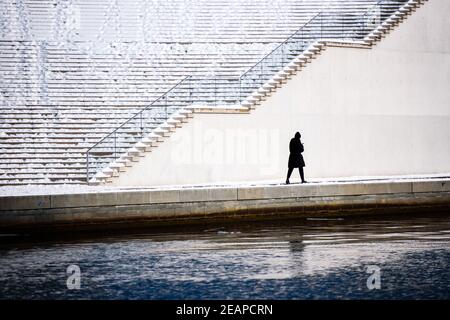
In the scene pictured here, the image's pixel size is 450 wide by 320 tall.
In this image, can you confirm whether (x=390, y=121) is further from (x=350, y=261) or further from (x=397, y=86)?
(x=350, y=261)

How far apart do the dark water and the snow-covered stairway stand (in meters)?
8.62

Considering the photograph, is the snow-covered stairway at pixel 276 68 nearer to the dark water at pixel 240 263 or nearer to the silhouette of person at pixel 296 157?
the silhouette of person at pixel 296 157

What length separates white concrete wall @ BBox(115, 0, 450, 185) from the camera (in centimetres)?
2573

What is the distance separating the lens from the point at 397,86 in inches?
1138

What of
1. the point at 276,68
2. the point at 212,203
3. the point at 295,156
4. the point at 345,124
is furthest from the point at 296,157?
the point at 276,68

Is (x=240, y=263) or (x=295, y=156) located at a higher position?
(x=295, y=156)

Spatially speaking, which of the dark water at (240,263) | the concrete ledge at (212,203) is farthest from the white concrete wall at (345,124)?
the dark water at (240,263)

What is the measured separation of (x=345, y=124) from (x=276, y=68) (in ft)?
11.0

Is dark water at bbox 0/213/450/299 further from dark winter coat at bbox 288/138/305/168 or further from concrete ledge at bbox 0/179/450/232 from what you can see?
dark winter coat at bbox 288/138/305/168

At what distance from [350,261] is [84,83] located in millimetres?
20109

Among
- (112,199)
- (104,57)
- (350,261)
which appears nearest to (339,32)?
(104,57)

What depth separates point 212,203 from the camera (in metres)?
19.4

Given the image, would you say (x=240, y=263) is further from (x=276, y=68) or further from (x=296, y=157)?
(x=276, y=68)
